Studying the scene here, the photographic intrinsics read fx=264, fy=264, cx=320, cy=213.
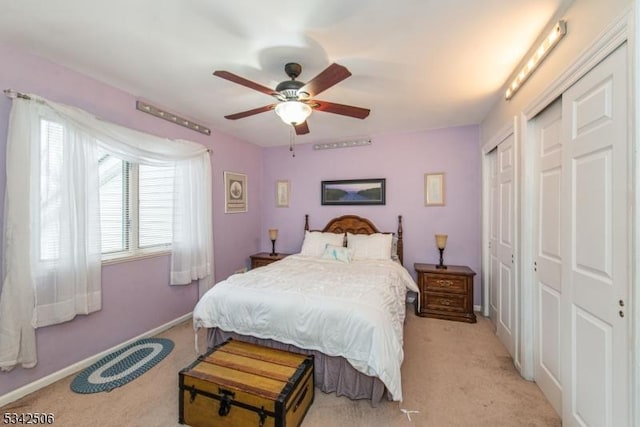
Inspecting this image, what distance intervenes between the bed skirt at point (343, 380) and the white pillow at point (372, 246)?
1.74 m

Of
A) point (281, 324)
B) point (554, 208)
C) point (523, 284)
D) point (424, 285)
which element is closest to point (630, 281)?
point (554, 208)

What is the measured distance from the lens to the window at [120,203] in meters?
2.05

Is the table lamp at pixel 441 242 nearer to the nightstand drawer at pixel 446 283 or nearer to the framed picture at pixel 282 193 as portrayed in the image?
the nightstand drawer at pixel 446 283

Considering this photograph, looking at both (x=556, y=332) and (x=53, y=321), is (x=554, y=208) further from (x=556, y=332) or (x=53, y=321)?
(x=53, y=321)

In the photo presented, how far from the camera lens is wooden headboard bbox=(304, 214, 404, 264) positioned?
3.95 meters

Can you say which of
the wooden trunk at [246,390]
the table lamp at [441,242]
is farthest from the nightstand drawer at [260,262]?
the table lamp at [441,242]

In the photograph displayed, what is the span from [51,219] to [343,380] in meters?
2.56

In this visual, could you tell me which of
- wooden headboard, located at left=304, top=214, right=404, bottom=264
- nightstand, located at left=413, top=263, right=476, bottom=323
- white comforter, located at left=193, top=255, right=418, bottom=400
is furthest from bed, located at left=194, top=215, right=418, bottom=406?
wooden headboard, located at left=304, top=214, right=404, bottom=264

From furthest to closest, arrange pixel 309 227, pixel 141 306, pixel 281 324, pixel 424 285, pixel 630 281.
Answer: pixel 309 227
pixel 424 285
pixel 141 306
pixel 281 324
pixel 630 281

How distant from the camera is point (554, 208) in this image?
71.6 inches

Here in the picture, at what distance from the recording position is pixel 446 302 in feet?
11.0

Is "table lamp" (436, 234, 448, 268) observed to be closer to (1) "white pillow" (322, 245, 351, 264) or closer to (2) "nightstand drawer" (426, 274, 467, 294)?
(2) "nightstand drawer" (426, 274, 467, 294)

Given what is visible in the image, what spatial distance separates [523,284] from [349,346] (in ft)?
4.95

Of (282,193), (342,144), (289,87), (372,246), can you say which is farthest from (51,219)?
(342,144)
